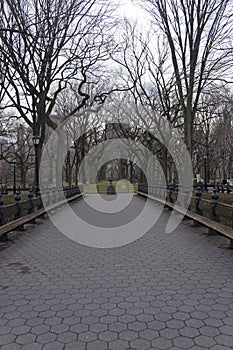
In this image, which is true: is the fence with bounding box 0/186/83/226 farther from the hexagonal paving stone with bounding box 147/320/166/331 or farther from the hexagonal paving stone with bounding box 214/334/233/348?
the hexagonal paving stone with bounding box 214/334/233/348

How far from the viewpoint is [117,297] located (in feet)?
14.6

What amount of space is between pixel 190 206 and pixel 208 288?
26.1 ft

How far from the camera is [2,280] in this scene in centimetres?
530

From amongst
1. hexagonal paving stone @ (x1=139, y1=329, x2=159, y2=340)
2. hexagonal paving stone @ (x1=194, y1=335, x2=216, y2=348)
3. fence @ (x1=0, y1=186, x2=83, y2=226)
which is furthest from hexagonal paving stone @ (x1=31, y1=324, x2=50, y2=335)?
fence @ (x1=0, y1=186, x2=83, y2=226)

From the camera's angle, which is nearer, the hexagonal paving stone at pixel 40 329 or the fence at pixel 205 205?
the hexagonal paving stone at pixel 40 329

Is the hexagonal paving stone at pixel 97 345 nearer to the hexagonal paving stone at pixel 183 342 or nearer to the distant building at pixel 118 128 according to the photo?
the hexagonal paving stone at pixel 183 342

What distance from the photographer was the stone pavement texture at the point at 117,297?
10.9 ft

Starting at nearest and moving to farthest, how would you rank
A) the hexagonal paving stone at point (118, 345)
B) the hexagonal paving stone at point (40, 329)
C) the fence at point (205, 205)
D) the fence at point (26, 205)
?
the hexagonal paving stone at point (118, 345) < the hexagonal paving stone at point (40, 329) < the fence at point (205, 205) < the fence at point (26, 205)

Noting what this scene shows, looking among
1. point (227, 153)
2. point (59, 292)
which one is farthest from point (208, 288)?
point (227, 153)

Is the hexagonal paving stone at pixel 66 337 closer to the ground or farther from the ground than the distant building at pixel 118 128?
closer to the ground

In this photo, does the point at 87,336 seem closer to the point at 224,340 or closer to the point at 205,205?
the point at 224,340

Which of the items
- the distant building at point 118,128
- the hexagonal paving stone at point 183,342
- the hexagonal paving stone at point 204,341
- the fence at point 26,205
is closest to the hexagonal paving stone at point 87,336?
the hexagonal paving stone at point 183,342

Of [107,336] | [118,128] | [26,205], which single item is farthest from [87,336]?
[118,128]

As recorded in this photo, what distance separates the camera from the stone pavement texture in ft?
10.9
